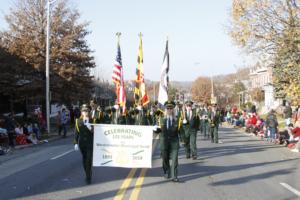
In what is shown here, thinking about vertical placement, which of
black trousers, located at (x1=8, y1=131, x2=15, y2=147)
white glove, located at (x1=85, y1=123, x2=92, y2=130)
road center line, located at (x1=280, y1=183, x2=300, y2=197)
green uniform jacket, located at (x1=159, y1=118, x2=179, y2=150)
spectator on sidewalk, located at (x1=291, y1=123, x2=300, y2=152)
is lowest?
road center line, located at (x1=280, y1=183, x2=300, y2=197)

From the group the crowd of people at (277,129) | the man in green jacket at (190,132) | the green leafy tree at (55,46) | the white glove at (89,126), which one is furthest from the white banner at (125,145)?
the green leafy tree at (55,46)

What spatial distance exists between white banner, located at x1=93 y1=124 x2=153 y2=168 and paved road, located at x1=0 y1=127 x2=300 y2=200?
0.40 meters

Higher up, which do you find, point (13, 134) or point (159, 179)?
point (13, 134)

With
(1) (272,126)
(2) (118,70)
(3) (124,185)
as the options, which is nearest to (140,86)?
(2) (118,70)

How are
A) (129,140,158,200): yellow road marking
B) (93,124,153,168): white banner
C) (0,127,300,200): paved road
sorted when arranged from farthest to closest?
(93,124,153,168): white banner → (0,127,300,200): paved road → (129,140,158,200): yellow road marking

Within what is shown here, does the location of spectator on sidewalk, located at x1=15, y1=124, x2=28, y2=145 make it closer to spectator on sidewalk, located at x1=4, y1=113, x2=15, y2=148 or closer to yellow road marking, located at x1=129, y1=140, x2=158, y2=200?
spectator on sidewalk, located at x1=4, y1=113, x2=15, y2=148

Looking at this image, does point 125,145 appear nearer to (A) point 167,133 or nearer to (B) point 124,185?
(A) point 167,133

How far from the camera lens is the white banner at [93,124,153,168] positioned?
11.7 m

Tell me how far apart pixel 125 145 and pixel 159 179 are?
113 cm

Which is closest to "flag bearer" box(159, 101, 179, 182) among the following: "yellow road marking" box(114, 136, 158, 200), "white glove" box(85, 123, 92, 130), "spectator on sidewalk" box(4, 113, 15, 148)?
"yellow road marking" box(114, 136, 158, 200)

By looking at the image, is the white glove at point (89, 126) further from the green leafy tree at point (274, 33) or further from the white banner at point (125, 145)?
the green leafy tree at point (274, 33)

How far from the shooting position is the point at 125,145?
11766 mm

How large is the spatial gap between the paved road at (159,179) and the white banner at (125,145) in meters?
0.40

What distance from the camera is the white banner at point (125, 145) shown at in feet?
38.5
